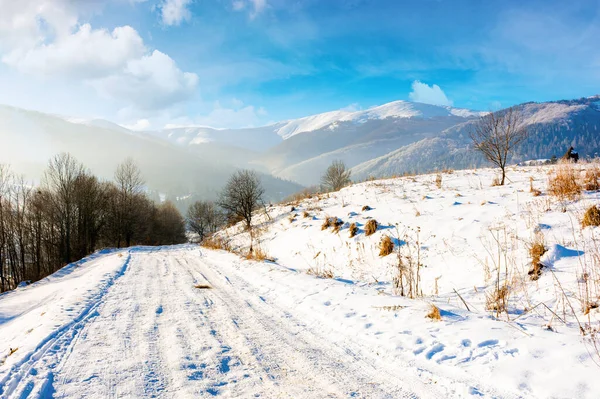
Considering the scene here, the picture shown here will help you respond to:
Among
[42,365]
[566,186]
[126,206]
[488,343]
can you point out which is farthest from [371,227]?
[126,206]

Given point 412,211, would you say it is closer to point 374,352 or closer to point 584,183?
point 584,183

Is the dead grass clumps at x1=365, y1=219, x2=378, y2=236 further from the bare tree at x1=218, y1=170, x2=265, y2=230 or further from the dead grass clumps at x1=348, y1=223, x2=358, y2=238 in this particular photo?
the bare tree at x1=218, y1=170, x2=265, y2=230

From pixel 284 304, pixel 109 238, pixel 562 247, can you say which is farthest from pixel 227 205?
pixel 562 247

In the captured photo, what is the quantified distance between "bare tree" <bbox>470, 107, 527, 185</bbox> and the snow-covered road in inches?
548

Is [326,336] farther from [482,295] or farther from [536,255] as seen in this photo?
[536,255]

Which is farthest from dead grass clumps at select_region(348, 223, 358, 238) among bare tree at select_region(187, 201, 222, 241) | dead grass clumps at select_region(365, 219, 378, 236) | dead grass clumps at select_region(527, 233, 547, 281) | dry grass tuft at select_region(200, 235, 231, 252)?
bare tree at select_region(187, 201, 222, 241)

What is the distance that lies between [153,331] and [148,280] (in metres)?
3.87

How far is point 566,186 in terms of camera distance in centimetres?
753

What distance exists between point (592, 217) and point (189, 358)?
724cm

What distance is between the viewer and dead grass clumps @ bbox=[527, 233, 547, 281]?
4645mm

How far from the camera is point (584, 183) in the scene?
25.0ft

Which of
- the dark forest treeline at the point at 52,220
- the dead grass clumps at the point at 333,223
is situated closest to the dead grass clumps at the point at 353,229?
the dead grass clumps at the point at 333,223

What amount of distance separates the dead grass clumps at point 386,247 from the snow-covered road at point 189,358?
5157mm

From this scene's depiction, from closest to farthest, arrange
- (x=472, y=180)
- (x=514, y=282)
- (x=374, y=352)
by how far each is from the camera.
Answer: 1. (x=374, y=352)
2. (x=514, y=282)
3. (x=472, y=180)
